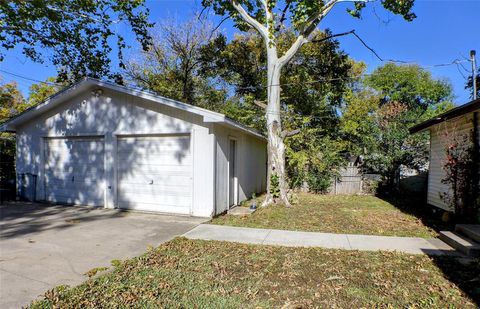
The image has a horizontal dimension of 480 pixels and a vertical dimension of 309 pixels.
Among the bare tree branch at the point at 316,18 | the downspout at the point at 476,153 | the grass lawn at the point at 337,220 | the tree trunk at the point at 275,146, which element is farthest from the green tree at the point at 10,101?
the downspout at the point at 476,153

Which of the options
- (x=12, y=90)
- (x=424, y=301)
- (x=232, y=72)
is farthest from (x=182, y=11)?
(x=424, y=301)

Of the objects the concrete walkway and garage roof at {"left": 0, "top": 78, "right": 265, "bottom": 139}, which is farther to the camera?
garage roof at {"left": 0, "top": 78, "right": 265, "bottom": 139}

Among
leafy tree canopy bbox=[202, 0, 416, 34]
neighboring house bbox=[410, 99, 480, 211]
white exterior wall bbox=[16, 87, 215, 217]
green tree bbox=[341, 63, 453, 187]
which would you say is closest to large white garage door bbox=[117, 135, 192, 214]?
white exterior wall bbox=[16, 87, 215, 217]

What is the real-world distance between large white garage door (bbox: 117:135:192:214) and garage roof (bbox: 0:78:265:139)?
1017 mm

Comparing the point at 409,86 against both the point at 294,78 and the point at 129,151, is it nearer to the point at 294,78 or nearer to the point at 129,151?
the point at 294,78

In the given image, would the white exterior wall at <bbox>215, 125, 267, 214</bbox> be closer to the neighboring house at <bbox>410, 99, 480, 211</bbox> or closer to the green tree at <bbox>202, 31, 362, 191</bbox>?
the green tree at <bbox>202, 31, 362, 191</bbox>

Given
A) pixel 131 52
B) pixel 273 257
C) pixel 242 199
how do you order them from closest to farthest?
pixel 273 257 → pixel 242 199 → pixel 131 52

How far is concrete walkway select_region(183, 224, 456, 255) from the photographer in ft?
18.3

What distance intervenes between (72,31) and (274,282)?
47.2ft

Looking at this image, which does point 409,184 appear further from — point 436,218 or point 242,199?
point 242,199

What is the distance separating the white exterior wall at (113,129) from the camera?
8.00m

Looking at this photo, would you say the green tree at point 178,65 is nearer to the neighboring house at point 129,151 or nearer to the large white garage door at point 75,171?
the neighboring house at point 129,151

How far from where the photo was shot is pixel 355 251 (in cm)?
536

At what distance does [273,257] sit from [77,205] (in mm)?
7442
